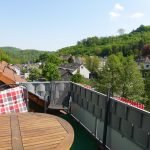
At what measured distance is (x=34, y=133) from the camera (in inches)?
114

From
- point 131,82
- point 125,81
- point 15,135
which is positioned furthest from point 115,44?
point 15,135

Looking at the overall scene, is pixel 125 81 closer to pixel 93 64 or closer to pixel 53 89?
pixel 53 89

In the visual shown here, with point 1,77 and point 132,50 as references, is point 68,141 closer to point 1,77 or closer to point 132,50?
point 1,77

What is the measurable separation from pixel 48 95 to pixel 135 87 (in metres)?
30.9

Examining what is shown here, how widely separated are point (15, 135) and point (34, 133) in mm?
197

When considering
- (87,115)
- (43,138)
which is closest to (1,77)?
(87,115)

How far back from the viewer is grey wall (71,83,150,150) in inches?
132

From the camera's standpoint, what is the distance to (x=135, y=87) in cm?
3597

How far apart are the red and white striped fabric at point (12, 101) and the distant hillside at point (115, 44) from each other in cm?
9872

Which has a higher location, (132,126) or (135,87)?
(132,126)

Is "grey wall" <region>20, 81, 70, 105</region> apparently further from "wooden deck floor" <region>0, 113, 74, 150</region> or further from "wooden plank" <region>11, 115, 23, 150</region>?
"wooden plank" <region>11, 115, 23, 150</region>

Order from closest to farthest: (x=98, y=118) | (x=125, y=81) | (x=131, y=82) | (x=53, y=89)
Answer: (x=98, y=118) < (x=53, y=89) < (x=131, y=82) < (x=125, y=81)

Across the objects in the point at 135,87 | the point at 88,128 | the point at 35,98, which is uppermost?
the point at 35,98

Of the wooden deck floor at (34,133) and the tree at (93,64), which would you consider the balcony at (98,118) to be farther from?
the tree at (93,64)
